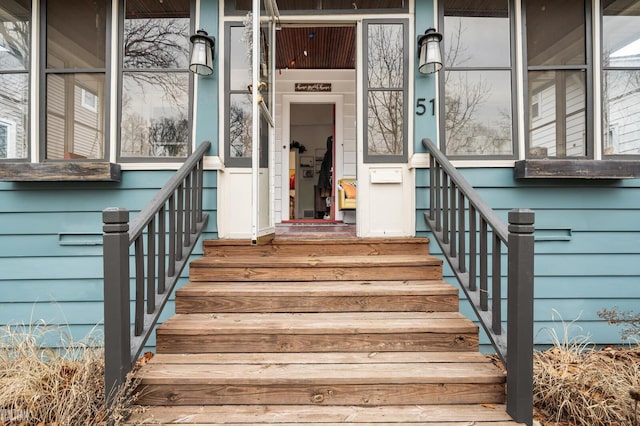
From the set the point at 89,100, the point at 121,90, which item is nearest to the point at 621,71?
the point at 121,90

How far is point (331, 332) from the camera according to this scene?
1.99 meters

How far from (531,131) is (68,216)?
3.75 metres

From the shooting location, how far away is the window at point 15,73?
2.91m

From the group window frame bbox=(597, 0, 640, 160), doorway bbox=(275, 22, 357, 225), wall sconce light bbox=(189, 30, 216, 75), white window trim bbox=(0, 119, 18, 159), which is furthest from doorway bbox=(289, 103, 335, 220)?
window frame bbox=(597, 0, 640, 160)

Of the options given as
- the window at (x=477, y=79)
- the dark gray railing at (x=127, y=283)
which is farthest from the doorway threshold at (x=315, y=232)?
the window at (x=477, y=79)

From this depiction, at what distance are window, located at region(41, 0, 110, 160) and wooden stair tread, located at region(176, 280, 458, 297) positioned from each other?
1.55 metres

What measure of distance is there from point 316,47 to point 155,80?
2.36m

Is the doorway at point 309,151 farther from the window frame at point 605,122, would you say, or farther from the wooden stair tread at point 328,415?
the wooden stair tread at point 328,415

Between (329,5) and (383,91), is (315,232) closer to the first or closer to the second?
(383,91)

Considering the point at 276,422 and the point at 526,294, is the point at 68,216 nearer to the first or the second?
the point at 276,422

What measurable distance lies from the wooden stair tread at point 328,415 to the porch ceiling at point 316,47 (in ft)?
11.7

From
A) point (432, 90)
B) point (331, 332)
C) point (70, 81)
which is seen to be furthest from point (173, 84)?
point (331, 332)

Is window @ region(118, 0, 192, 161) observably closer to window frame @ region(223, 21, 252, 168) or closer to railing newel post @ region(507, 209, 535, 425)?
window frame @ region(223, 21, 252, 168)

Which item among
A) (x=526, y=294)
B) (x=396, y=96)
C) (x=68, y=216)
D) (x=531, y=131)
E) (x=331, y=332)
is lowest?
(x=331, y=332)
